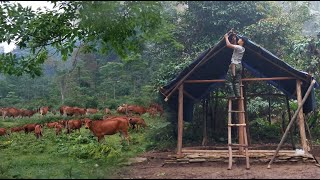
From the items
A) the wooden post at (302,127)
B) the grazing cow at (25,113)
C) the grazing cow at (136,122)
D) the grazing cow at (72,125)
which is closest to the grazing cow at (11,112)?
the grazing cow at (25,113)

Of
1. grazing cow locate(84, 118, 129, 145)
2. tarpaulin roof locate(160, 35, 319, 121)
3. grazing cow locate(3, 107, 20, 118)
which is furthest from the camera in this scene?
grazing cow locate(3, 107, 20, 118)

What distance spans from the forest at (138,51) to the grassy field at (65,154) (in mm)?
109

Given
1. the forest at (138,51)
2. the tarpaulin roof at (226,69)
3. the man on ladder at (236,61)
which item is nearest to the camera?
the forest at (138,51)

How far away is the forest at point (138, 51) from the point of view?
905cm

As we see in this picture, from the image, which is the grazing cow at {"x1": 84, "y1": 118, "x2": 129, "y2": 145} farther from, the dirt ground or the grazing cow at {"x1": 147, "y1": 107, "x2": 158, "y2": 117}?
the grazing cow at {"x1": 147, "y1": 107, "x2": 158, "y2": 117}

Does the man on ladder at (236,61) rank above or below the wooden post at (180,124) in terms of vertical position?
above

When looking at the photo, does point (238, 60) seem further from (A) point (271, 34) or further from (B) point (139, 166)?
(A) point (271, 34)

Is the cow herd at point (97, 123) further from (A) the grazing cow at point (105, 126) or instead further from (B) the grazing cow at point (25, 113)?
(B) the grazing cow at point (25, 113)

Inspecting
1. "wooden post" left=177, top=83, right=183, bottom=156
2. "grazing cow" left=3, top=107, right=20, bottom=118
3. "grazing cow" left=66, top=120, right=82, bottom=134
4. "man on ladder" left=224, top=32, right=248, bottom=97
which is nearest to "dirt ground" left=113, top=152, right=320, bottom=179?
"wooden post" left=177, top=83, right=183, bottom=156

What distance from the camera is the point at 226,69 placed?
1234cm

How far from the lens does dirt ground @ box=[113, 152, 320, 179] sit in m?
8.45

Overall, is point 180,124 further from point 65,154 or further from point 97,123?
point 65,154

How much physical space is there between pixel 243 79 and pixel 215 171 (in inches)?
111

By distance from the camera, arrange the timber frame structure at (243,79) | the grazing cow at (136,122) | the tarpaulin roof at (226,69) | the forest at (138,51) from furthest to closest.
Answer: the grazing cow at (136,122) < the tarpaulin roof at (226,69) < the timber frame structure at (243,79) < the forest at (138,51)
